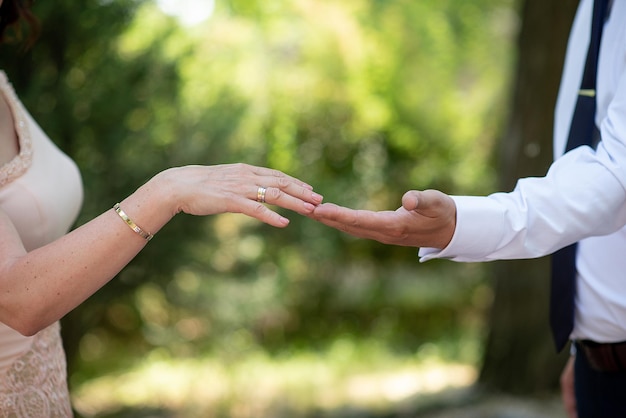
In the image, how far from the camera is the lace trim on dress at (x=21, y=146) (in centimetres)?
179

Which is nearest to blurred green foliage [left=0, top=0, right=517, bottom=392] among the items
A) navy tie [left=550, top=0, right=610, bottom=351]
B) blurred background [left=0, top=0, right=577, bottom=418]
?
blurred background [left=0, top=0, right=577, bottom=418]

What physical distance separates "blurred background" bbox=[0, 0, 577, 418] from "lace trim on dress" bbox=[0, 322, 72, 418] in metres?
1.87

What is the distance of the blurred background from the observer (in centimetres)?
413

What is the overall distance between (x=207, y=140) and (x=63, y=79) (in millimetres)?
1357

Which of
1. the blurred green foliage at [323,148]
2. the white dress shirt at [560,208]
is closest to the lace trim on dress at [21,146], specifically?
the white dress shirt at [560,208]

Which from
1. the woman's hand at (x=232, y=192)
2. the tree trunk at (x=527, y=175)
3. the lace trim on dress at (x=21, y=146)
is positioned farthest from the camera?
the tree trunk at (x=527, y=175)

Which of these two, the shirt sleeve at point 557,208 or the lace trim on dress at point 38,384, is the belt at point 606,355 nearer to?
the shirt sleeve at point 557,208

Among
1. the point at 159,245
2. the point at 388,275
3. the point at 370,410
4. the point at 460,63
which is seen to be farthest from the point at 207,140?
the point at 460,63

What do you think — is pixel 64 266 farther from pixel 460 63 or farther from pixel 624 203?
pixel 460 63

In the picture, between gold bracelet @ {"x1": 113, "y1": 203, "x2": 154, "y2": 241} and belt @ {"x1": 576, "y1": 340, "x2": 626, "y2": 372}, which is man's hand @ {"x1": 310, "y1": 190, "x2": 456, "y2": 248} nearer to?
gold bracelet @ {"x1": 113, "y1": 203, "x2": 154, "y2": 241}

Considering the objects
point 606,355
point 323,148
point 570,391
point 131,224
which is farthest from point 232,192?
point 323,148

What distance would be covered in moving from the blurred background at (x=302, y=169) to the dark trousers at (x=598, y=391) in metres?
2.37

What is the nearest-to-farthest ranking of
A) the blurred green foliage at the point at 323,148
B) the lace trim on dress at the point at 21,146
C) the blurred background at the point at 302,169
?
the lace trim on dress at the point at 21,146, the blurred background at the point at 302,169, the blurred green foliage at the point at 323,148

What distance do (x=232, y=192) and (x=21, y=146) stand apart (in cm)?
70
